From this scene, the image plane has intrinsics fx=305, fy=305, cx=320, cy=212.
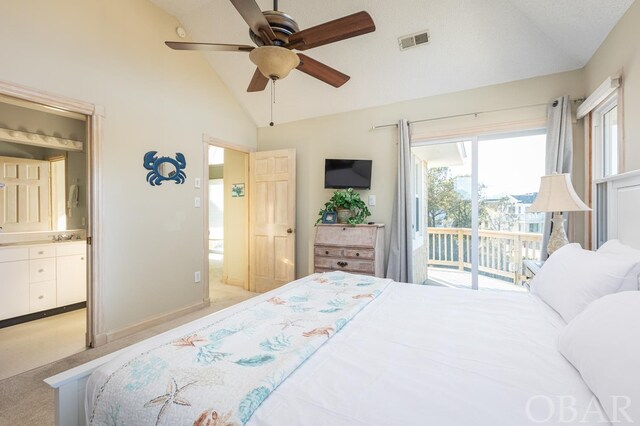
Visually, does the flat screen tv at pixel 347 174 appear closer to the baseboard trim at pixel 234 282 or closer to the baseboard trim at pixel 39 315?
the baseboard trim at pixel 234 282

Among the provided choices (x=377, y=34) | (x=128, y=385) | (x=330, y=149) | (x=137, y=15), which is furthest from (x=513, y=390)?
(x=137, y=15)

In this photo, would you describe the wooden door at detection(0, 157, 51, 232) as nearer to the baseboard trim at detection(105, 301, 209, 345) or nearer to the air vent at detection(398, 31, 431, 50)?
the baseboard trim at detection(105, 301, 209, 345)

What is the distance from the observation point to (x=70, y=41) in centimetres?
254

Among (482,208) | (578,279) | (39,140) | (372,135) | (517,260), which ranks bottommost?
(517,260)

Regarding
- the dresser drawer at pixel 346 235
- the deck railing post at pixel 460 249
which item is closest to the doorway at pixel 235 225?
the dresser drawer at pixel 346 235

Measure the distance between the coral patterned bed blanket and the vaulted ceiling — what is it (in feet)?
8.91

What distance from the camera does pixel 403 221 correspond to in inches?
139

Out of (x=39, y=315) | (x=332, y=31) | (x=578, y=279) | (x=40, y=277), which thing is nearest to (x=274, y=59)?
(x=332, y=31)

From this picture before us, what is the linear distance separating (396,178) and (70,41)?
337cm

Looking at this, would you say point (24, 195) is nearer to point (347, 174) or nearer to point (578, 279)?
point (347, 174)

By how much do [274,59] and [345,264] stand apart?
2.31 metres

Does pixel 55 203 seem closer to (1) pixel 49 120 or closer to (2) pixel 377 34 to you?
(1) pixel 49 120

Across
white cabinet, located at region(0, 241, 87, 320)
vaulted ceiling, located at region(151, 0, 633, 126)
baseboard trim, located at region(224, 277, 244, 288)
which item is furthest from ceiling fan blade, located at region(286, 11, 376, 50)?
baseboard trim, located at region(224, 277, 244, 288)

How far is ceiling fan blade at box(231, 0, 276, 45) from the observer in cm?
149
